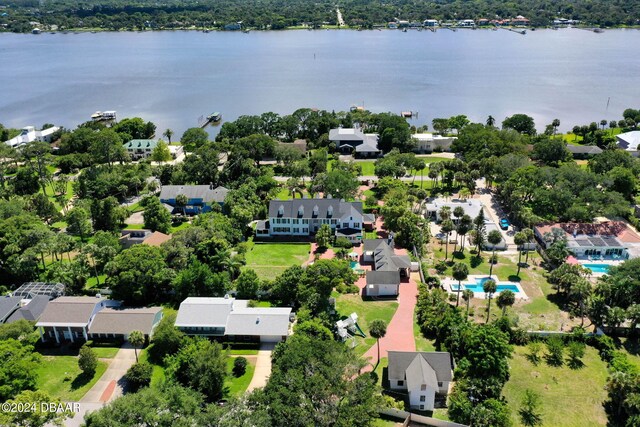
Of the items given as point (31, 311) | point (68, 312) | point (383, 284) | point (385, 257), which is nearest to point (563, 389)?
point (383, 284)

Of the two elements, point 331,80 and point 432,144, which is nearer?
point 432,144

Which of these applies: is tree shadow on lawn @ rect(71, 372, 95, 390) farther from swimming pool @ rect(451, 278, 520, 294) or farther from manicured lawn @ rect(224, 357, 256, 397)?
swimming pool @ rect(451, 278, 520, 294)

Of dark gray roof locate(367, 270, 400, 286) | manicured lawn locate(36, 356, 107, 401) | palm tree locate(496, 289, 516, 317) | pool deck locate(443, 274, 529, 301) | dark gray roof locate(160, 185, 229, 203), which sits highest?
palm tree locate(496, 289, 516, 317)

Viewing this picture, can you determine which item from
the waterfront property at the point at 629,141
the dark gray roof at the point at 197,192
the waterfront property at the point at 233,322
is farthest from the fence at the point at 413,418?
the waterfront property at the point at 629,141

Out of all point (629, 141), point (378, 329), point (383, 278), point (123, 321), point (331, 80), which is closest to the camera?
point (378, 329)

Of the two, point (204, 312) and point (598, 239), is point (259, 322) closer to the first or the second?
point (204, 312)

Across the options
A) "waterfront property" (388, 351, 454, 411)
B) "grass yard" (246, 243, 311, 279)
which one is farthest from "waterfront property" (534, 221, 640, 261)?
"grass yard" (246, 243, 311, 279)
